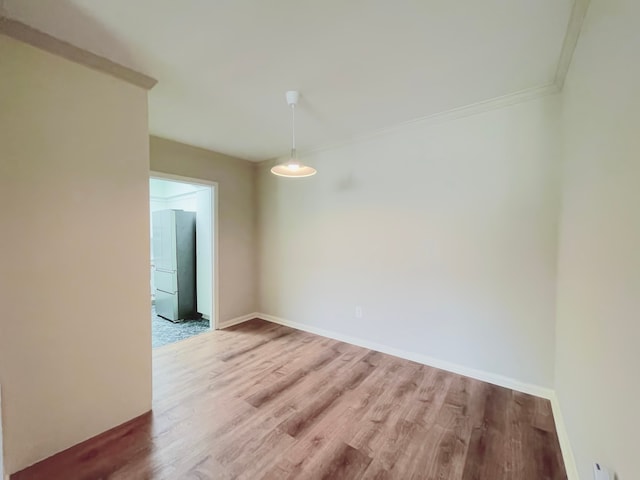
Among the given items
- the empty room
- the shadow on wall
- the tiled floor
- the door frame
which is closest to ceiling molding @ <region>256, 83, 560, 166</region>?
the empty room

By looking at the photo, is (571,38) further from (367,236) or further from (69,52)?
(69,52)

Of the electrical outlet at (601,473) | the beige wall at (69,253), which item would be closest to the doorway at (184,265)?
the beige wall at (69,253)

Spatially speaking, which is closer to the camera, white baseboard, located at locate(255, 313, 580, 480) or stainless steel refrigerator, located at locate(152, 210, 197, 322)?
white baseboard, located at locate(255, 313, 580, 480)

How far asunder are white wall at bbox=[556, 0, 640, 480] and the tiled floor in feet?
13.2

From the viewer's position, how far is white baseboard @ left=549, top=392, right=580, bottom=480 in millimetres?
1541

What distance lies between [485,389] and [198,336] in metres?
3.32

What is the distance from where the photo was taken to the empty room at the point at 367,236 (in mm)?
1395

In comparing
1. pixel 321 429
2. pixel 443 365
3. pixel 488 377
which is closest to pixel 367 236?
pixel 443 365

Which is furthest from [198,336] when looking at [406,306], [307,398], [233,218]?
[406,306]

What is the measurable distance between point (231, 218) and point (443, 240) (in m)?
2.91

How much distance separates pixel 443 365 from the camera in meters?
2.77

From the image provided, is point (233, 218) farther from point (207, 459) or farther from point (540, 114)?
point (540, 114)

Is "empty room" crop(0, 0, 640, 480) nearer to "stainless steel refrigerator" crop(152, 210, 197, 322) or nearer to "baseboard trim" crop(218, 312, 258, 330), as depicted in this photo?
"baseboard trim" crop(218, 312, 258, 330)

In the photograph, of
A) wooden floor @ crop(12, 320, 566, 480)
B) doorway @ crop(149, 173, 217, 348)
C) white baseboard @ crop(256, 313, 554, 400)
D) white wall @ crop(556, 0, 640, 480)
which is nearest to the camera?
white wall @ crop(556, 0, 640, 480)
